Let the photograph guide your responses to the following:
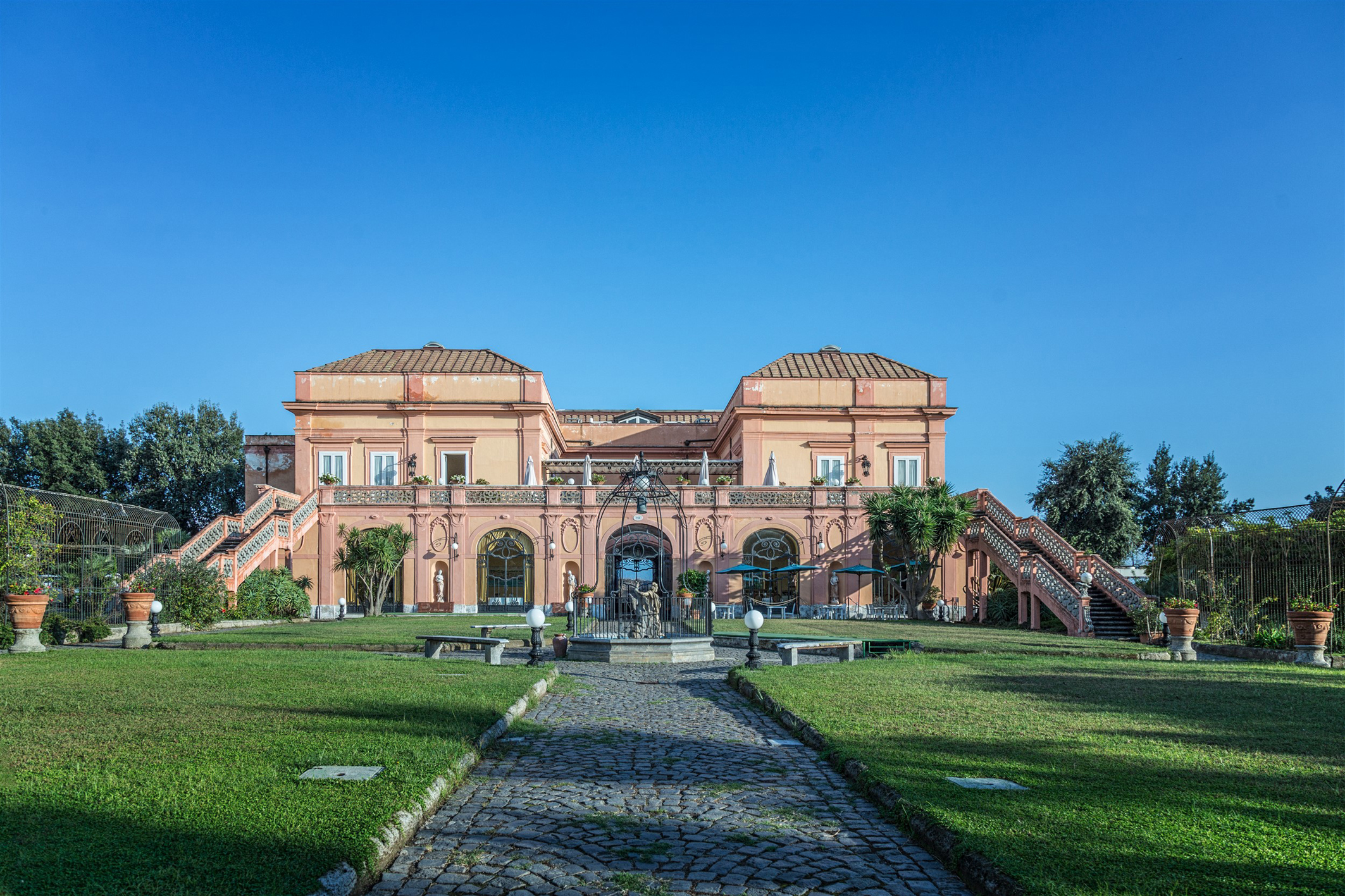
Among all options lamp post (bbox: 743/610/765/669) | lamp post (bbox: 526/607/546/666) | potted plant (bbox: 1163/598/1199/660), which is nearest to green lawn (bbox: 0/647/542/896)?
lamp post (bbox: 526/607/546/666)

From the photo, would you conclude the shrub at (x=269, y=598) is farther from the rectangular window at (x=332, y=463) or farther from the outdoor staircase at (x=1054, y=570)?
the outdoor staircase at (x=1054, y=570)

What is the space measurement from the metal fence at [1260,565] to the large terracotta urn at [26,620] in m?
21.8

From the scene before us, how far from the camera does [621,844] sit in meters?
5.21

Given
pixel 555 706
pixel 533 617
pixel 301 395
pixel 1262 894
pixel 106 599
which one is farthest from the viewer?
pixel 301 395

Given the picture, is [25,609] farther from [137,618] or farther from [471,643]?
[471,643]

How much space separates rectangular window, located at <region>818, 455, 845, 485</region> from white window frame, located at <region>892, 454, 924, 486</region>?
6.69ft

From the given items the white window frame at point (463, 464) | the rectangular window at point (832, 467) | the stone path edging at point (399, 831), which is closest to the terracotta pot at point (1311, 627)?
the stone path edging at point (399, 831)

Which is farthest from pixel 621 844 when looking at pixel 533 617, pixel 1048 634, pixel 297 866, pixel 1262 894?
pixel 1048 634

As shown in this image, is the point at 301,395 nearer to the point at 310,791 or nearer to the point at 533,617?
the point at 533,617

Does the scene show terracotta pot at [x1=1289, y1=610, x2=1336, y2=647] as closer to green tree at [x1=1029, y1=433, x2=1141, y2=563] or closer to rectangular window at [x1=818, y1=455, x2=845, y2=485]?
rectangular window at [x1=818, y1=455, x2=845, y2=485]

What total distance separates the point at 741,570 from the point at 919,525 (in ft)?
20.7

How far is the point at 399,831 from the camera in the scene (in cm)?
504

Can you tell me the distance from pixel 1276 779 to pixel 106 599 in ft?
73.5

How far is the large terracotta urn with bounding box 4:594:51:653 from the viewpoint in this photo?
1587 centimetres
